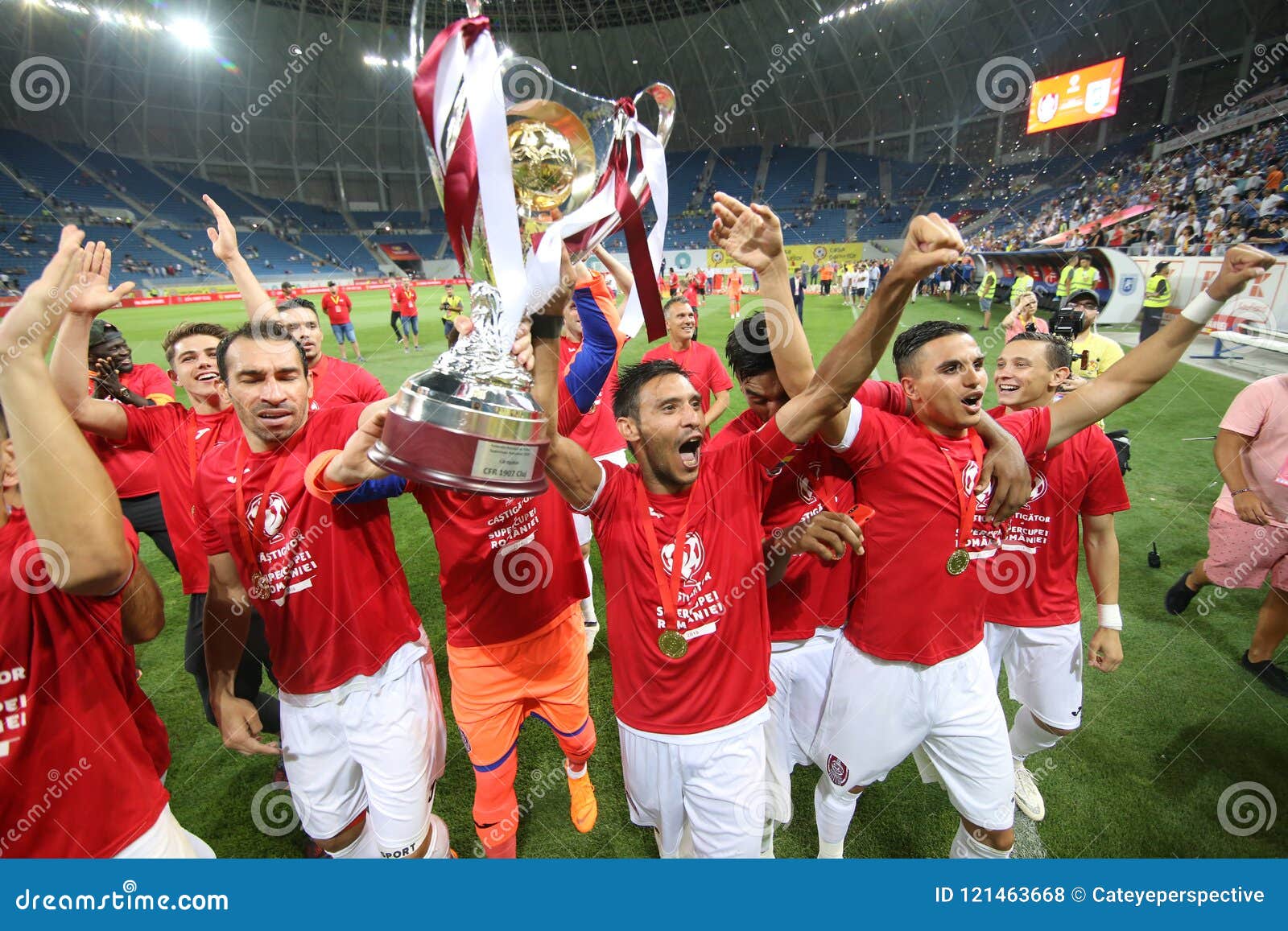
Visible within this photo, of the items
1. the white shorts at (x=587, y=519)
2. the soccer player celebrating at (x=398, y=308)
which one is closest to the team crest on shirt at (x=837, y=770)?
the white shorts at (x=587, y=519)

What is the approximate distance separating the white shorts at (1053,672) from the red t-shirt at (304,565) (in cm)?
269

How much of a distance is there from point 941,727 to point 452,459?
6.67ft

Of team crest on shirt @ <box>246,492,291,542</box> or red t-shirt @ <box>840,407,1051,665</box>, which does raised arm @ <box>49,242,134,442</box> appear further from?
red t-shirt @ <box>840,407,1051,665</box>

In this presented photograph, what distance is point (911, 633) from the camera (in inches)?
86.5

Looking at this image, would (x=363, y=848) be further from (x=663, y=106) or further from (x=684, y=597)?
(x=663, y=106)

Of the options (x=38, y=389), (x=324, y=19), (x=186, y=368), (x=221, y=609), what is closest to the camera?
(x=38, y=389)

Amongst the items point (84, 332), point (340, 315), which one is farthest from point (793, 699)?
point (340, 315)

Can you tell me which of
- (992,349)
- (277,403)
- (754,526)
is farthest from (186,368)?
(992,349)

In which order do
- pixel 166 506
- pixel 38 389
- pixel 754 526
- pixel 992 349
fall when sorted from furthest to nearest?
1. pixel 992 349
2. pixel 166 506
3. pixel 754 526
4. pixel 38 389

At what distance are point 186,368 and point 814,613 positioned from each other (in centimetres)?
357

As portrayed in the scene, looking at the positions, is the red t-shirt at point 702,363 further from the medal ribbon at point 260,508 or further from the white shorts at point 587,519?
the medal ribbon at point 260,508

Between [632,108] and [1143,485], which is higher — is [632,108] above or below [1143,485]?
above

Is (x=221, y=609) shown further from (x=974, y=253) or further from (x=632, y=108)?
(x=974, y=253)

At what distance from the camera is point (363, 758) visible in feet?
7.14
